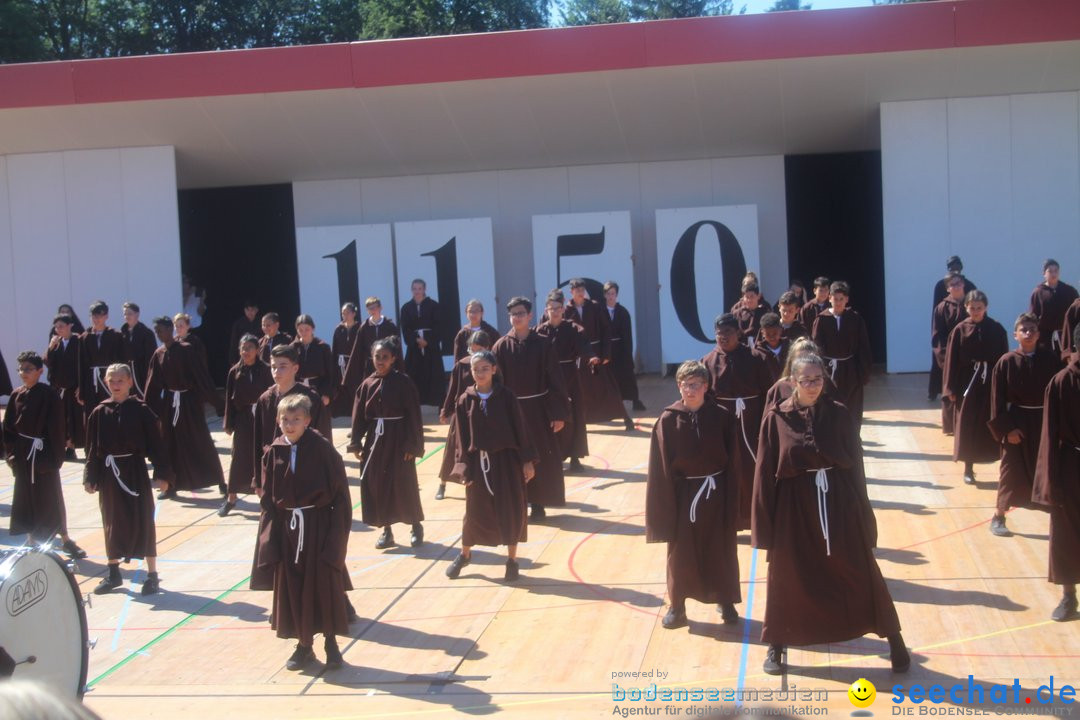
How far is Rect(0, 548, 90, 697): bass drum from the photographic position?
205 inches

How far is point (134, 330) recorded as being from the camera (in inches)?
515

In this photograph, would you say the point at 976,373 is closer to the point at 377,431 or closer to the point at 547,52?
the point at 377,431

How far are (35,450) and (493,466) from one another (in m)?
3.84

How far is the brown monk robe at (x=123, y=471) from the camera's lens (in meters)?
8.20

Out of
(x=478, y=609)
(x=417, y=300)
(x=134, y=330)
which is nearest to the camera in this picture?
(x=478, y=609)

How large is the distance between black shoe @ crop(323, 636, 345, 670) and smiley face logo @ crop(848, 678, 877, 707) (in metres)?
2.89

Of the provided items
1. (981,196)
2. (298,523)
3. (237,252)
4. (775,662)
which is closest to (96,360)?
(298,523)

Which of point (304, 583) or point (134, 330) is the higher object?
point (134, 330)

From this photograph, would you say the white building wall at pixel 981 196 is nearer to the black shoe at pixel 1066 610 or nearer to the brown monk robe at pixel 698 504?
the black shoe at pixel 1066 610

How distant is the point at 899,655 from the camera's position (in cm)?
580

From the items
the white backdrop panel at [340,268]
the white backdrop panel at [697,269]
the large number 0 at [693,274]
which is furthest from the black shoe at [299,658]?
the white backdrop panel at [340,268]

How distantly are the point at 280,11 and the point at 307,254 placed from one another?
24.3m

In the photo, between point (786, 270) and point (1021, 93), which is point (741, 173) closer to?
point (786, 270)

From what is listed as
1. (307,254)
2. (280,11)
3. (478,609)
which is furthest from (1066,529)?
(280,11)
